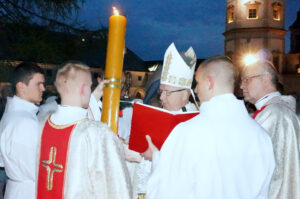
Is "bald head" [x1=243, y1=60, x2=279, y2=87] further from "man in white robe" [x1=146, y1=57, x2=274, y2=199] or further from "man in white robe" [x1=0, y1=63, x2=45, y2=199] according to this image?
"man in white robe" [x1=0, y1=63, x2=45, y2=199]

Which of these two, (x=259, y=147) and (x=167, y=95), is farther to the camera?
(x=167, y=95)

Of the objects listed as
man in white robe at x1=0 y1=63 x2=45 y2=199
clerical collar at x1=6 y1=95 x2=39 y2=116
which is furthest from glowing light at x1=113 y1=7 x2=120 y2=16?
clerical collar at x1=6 y1=95 x2=39 y2=116

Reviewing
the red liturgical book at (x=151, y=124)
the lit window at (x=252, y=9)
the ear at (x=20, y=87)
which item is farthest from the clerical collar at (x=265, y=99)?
the lit window at (x=252, y=9)

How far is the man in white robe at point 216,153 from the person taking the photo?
7.27 feet

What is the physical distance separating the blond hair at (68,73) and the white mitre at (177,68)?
87 centimetres

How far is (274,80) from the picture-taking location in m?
3.44

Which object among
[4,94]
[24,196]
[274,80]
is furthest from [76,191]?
[4,94]

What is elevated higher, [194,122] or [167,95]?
[167,95]

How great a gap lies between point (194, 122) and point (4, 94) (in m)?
6.00

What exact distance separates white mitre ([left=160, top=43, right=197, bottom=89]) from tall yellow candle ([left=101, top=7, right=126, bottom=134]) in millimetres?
1099

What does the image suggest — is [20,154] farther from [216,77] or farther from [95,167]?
[216,77]

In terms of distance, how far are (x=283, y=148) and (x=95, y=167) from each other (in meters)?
1.91

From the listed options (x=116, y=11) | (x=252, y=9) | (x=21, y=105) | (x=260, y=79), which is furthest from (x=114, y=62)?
(x=252, y=9)

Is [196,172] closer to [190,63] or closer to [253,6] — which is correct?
[190,63]
